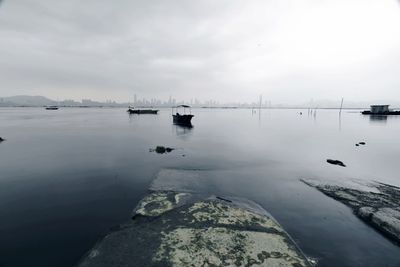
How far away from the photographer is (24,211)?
12.5 m

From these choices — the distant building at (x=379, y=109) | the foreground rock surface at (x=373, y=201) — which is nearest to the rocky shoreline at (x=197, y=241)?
the foreground rock surface at (x=373, y=201)

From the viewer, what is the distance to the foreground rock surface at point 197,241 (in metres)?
7.45

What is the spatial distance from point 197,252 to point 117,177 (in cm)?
1355

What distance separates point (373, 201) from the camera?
544 inches

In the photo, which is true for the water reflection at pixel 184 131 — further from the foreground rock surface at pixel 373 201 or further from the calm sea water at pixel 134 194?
the foreground rock surface at pixel 373 201

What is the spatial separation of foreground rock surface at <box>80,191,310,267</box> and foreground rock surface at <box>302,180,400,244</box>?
5.99 m

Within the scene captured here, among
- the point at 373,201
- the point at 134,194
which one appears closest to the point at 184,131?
the point at 134,194

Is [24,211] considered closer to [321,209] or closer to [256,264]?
[256,264]

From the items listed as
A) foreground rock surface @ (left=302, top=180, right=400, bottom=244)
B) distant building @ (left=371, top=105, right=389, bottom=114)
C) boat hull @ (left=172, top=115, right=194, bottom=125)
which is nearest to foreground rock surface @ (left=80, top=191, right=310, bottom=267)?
foreground rock surface @ (left=302, top=180, right=400, bottom=244)

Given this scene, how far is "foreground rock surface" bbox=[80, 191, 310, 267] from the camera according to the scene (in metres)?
7.45

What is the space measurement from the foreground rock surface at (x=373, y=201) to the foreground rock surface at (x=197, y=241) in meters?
5.99

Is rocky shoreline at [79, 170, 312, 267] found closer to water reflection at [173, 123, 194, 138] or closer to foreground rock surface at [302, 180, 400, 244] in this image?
foreground rock surface at [302, 180, 400, 244]

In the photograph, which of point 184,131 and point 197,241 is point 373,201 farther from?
point 184,131

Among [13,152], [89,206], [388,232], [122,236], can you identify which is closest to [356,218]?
[388,232]
